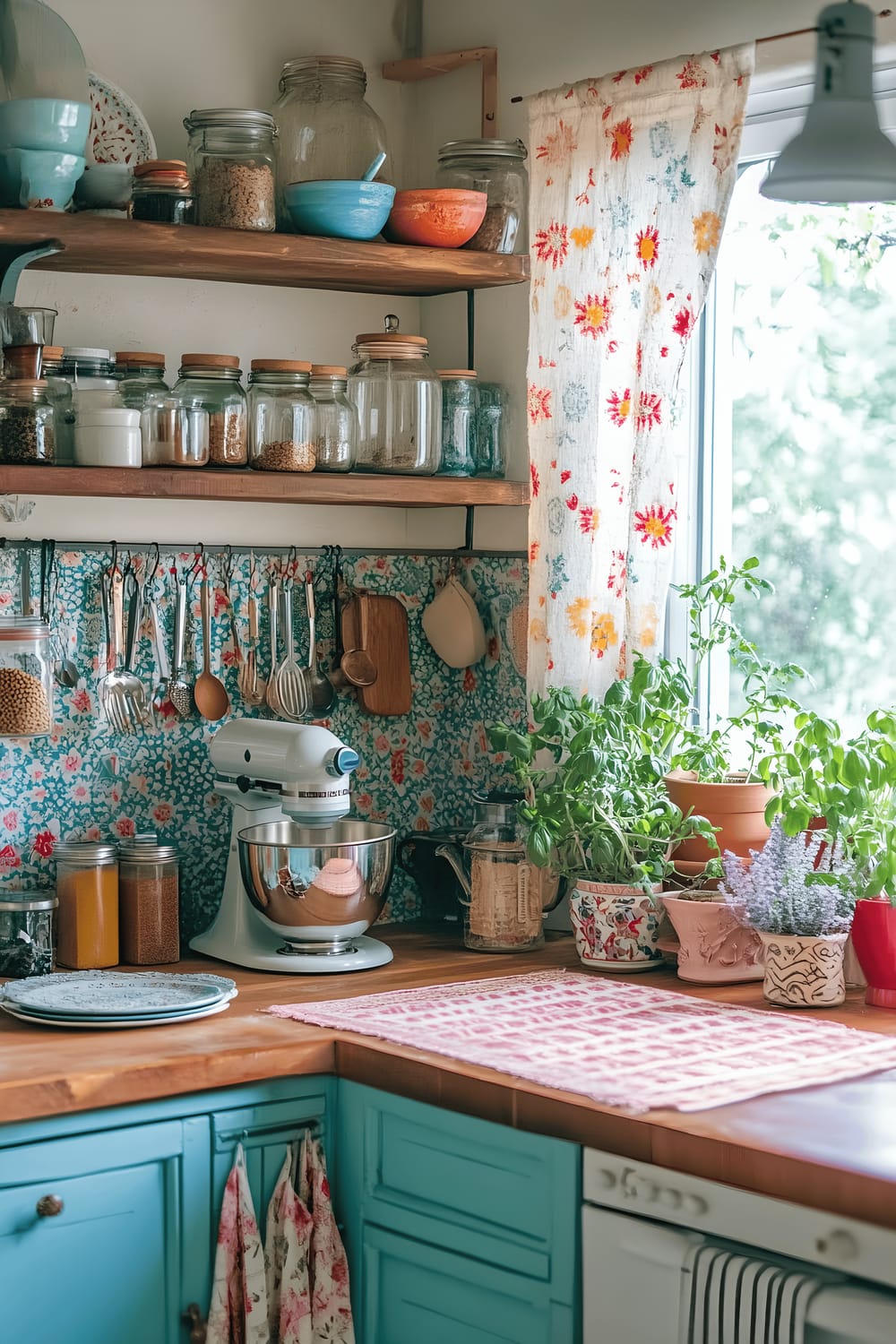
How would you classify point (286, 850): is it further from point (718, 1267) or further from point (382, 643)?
point (718, 1267)

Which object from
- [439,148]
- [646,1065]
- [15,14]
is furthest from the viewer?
[439,148]

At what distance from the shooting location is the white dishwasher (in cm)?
165

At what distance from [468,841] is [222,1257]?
2.87 ft

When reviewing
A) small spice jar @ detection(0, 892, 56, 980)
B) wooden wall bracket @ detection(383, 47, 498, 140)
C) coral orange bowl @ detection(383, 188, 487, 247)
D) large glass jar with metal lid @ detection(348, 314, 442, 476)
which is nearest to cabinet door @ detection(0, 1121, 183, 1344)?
small spice jar @ detection(0, 892, 56, 980)

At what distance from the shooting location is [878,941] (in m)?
2.33

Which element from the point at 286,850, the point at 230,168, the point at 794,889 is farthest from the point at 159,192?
the point at 794,889

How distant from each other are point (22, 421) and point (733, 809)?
123cm

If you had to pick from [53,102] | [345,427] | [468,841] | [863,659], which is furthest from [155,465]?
[863,659]

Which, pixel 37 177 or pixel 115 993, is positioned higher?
pixel 37 177

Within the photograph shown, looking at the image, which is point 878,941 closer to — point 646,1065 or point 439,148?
point 646,1065

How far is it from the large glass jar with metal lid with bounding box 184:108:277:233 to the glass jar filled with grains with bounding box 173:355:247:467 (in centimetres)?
22

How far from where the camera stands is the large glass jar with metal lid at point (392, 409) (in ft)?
9.38

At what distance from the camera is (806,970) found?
2336 mm

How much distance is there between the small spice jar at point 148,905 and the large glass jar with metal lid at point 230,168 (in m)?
1.00
